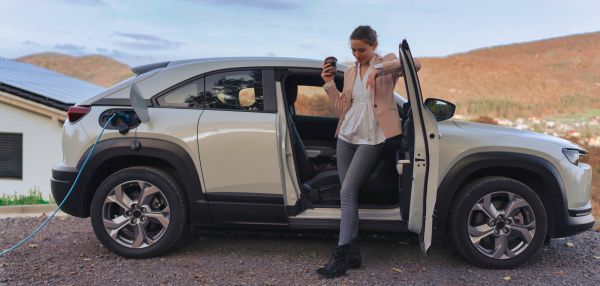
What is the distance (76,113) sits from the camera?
3494 millimetres

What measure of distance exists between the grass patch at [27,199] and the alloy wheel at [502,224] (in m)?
11.6

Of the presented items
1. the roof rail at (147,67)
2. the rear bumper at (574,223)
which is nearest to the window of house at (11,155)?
the roof rail at (147,67)

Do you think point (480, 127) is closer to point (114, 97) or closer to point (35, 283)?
point (114, 97)

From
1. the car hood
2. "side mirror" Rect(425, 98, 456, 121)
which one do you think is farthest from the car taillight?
the car hood

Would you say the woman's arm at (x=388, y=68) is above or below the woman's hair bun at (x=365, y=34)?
below

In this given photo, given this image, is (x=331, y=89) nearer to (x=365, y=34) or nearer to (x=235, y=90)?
(x=365, y=34)

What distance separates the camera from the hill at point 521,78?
133 ft

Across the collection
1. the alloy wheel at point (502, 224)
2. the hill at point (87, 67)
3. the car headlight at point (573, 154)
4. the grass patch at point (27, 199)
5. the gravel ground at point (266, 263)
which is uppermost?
the hill at point (87, 67)

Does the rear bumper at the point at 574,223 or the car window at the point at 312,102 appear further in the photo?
the car window at the point at 312,102

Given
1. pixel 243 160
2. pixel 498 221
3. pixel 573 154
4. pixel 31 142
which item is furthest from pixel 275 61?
pixel 31 142

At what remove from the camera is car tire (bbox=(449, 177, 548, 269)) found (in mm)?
3314

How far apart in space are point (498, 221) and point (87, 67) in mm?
121709

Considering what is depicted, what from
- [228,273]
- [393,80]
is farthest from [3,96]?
[393,80]

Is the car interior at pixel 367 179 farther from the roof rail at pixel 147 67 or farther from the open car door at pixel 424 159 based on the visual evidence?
the roof rail at pixel 147 67
